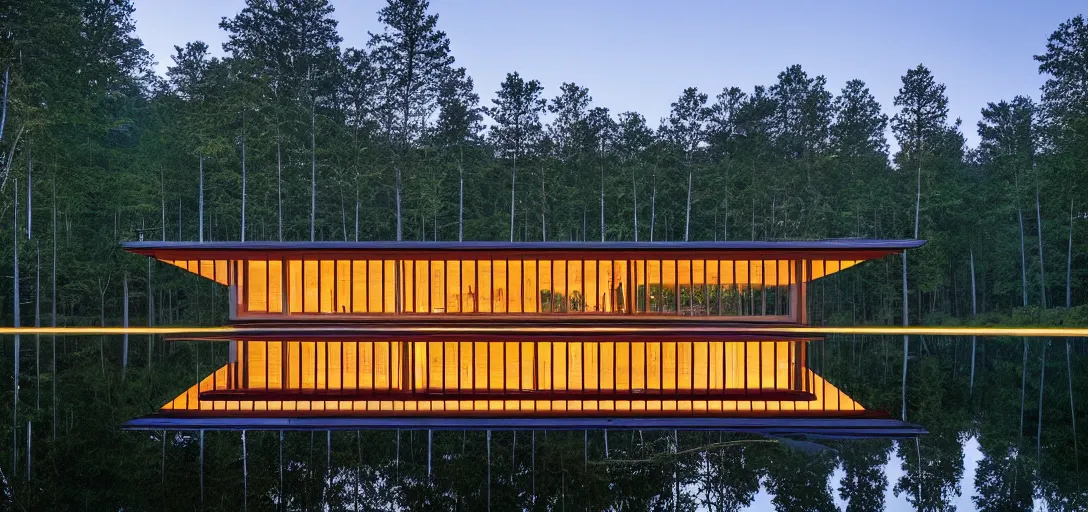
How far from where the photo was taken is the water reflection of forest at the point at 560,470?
5.05m

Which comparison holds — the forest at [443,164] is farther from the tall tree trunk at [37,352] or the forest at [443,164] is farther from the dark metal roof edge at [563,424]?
the dark metal roof edge at [563,424]

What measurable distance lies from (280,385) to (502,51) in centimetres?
4527

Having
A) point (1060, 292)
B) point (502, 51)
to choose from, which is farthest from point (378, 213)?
point (1060, 292)

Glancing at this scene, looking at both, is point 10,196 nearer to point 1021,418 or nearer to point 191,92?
point 191,92

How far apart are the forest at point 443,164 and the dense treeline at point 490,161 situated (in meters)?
0.12

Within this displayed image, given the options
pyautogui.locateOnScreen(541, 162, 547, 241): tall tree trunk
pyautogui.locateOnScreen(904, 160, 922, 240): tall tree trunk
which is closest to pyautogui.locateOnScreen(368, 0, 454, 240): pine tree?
pyautogui.locateOnScreen(541, 162, 547, 241): tall tree trunk

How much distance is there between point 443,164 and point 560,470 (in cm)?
2929

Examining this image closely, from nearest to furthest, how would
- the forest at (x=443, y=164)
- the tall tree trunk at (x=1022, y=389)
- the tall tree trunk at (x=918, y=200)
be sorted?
the tall tree trunk at (x=1022, y=389)
the forest at (x=443, y=164)
the tall tree trunk at (x=918, y=200)

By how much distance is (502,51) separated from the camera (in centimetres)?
5259

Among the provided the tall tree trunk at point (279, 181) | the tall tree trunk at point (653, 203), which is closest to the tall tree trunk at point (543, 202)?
the tall tree trunk at point (653, 203)

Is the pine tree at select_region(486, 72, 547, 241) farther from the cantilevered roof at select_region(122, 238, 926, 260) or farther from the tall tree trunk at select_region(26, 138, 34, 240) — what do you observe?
the tall tree trunk at select_region(26, 138, 34, 240)

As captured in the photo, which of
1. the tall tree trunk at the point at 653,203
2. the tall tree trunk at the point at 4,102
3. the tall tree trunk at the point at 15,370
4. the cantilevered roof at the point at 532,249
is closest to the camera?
the tall tree trunk at the point at 15,370

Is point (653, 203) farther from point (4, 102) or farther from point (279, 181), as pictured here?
point (4, 102)

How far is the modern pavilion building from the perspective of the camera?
785 cm
